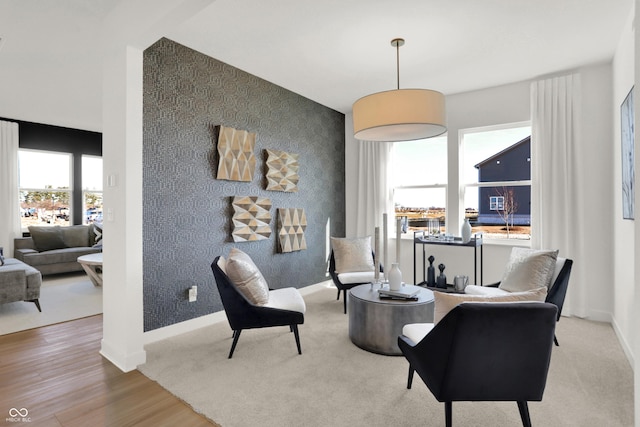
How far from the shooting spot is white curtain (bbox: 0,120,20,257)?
19.1 ft

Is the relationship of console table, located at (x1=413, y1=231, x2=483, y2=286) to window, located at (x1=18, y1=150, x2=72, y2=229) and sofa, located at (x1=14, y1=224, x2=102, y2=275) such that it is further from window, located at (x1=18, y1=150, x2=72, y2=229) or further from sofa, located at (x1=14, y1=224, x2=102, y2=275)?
window, located at (x1=18, y1=150, x2=72, y2=229)

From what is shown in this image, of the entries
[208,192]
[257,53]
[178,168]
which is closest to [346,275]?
[208,192]

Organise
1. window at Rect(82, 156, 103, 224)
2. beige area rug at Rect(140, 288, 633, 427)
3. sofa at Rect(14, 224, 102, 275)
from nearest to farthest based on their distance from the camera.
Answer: beige area rug at Rect(140, 288, 633, 427) < sofa at Rect(14, 224, 102, 275) < window at Rect(82, 156, 103, 224)

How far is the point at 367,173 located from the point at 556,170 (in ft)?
7.95

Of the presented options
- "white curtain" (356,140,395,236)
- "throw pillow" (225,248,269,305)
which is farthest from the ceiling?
"throw pillow" (225,248,269,305)

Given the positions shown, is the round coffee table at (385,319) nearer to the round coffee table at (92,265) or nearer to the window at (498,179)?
the window at (498,179)

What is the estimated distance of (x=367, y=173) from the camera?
17.5 feet

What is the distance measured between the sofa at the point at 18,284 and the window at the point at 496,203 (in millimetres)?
5468

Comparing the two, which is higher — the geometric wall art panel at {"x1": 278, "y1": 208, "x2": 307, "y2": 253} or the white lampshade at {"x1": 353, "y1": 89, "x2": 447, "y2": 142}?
the white lampshade at {"x1": 353, "y1": 89, "x2": 447, "y2": 142}

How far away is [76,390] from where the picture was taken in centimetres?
227

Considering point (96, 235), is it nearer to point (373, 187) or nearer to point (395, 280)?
point (373, 187)

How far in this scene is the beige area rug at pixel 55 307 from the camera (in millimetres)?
3565

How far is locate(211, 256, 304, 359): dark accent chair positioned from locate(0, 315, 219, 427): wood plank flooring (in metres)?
0.68

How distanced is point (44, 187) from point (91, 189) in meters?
0.75
